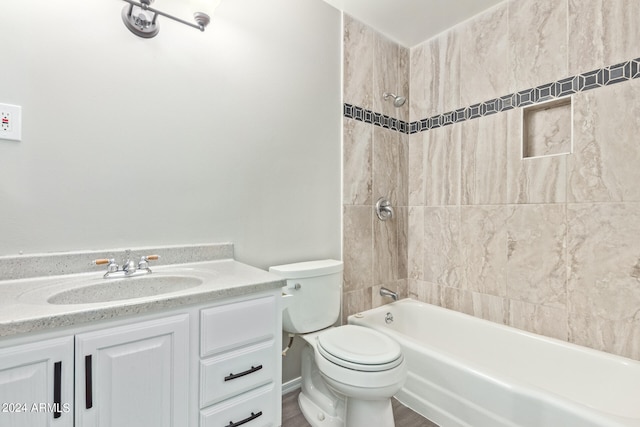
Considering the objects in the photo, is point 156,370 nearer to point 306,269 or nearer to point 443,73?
point 306,269

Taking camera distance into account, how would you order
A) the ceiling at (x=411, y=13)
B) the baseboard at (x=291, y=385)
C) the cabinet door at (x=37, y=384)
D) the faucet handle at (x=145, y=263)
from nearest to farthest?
the cabinet door at (x=37, y=384)
the faucet handle at (x=145, y=263)
the baseboard at (x=291, y=385)
the ceiling at (x=411, y=13)

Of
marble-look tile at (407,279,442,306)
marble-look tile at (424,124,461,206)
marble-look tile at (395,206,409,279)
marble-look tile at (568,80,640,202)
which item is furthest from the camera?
marble-look tile at (395,206,409,279)

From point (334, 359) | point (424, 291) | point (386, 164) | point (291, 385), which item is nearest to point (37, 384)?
point (334, 359)

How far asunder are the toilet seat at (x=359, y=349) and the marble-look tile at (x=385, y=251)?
0.68 meters

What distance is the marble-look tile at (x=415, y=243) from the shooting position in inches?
92.7

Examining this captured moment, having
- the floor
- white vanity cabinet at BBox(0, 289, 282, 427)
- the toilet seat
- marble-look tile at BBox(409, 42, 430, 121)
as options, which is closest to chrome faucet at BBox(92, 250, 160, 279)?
white vanity cabinet at BBox(0, 289, 282, 427)

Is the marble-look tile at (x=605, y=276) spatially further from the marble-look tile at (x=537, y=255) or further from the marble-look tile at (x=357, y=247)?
the marble-look tile at (x=357, y=247)

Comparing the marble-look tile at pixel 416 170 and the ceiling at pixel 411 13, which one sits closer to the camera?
the ceiling at pixel 411 13

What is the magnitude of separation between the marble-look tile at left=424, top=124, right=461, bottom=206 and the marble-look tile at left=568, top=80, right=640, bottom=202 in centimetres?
64

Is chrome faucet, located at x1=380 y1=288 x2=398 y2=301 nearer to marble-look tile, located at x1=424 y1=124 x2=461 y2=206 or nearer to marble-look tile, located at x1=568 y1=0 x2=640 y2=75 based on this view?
marble-look tile, located at x1=424 y1=124 x2=461 y2=206

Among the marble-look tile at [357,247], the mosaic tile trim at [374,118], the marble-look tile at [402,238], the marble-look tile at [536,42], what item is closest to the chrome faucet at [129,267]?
the marble-look tile at [357,247]

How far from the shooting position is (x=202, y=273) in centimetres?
128

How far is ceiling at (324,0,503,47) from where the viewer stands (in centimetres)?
190

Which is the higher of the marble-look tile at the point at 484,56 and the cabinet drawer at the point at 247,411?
the marble-look tile at the point at 484,56
